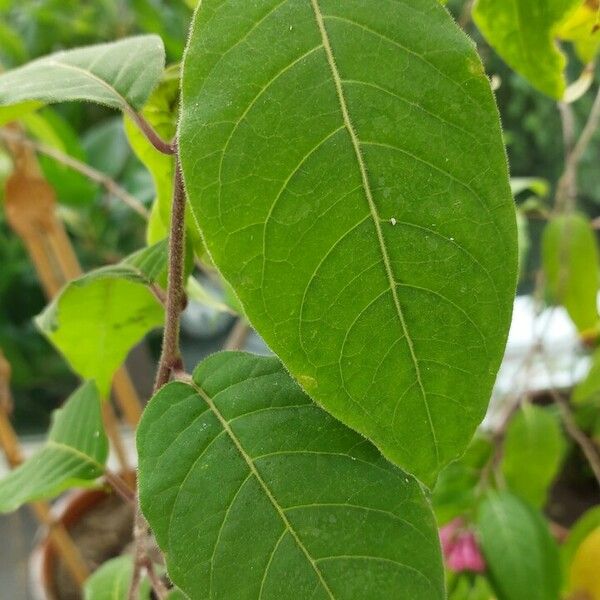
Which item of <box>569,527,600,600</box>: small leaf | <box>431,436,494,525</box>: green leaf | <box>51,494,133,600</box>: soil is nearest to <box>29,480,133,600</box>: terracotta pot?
<box>51,494,133,600</box>: soil

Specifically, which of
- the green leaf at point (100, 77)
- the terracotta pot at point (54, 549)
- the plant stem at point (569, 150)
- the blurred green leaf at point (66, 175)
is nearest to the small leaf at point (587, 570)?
the plant stem at point (569, 150)

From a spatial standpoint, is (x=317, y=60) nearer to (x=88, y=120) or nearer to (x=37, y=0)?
(x=37, y=0)

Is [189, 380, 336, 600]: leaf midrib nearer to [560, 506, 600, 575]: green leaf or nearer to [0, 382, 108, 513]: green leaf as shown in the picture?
[0, 382, 108, 513]: green leaf

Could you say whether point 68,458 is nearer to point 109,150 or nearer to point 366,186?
point 366,186

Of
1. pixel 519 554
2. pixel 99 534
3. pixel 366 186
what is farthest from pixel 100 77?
pixel 99 534

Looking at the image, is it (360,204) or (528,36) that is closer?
(360,204)

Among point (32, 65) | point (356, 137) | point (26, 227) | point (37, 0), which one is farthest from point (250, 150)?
point (37, 0)

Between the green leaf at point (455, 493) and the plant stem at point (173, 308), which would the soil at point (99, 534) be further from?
the plant stem at point (173, 308)
